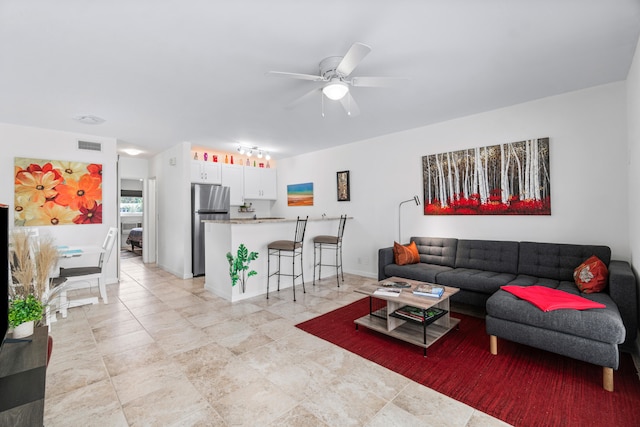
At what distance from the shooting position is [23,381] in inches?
41.5

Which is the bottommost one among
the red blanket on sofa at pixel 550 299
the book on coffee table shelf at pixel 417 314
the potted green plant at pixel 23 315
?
the book on coffee table shelf at pixel 417 314

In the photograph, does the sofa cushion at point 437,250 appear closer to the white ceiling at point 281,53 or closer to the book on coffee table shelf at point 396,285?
the book on coffee table shelf at point 396,285

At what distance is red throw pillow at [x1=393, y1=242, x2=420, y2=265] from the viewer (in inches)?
158

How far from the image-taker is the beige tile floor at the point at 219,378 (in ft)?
5.75

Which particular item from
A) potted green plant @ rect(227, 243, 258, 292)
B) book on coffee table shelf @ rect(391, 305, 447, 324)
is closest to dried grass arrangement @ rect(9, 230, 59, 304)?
potted green plant @ rect(227, 243, 258, 292)

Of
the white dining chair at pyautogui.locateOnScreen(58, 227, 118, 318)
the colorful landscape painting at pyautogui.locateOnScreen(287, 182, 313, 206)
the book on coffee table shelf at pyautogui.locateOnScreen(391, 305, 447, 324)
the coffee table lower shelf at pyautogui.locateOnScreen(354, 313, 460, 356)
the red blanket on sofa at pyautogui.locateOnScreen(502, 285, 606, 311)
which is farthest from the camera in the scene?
the colorful landscape painting at pyautogui.locateOnScreen(287, 182, 313, 206)

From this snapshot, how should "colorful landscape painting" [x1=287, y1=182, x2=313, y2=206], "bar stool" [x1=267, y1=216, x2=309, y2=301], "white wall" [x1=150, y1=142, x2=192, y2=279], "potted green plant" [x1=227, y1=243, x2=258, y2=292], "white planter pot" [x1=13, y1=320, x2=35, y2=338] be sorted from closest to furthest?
"white planter pot" [x1=13, y1=320, x2=35, y2=338], "potted green plant" [x1=227, y1=243, x2=258, y2=292], "bar stool" [x1=267, y1=216, x2=309, y2=301], "white wall" [x1=150, y1=142, x2=192, y2=279], "colorful landscape painting" [x1=287, y1=182, x2=313, y2=206]

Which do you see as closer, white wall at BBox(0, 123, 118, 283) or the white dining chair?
the white dining chair

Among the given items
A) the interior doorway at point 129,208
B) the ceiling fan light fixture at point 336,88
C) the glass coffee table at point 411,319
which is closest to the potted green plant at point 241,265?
the glass coffee table at point 411,319

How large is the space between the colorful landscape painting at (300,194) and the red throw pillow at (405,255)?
266 centimetres

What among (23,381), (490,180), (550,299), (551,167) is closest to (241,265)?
(23,381)

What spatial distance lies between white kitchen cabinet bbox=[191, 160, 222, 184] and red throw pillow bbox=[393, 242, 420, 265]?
3943 mm

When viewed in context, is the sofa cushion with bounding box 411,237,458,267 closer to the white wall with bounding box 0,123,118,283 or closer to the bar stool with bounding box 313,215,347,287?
the bar stool with bounding box 313,215,347,287

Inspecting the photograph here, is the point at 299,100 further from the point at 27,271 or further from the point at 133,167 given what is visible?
the point at 133,167
